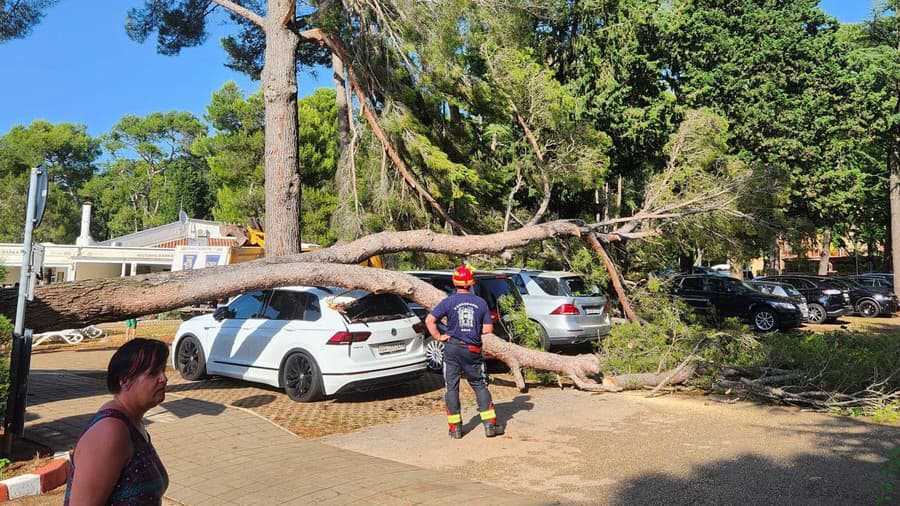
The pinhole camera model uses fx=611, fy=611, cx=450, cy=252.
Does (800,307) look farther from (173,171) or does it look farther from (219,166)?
(173,171)

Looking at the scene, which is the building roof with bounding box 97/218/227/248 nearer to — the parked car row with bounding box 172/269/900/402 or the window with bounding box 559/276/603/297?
the parked car row with bounding box 172/269/900/402

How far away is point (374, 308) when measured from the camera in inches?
328

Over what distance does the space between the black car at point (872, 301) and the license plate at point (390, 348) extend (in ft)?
67.4

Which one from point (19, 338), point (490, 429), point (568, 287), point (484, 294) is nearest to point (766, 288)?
point (568, 287)

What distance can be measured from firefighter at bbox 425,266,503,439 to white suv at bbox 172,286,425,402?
1521 millimetres

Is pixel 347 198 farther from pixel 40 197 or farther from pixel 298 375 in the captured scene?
pixel 40 197

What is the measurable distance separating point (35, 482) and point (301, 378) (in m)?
3.42

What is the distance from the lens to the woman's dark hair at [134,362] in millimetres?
2283

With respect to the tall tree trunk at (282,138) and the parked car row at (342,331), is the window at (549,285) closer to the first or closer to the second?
the parked car row at (342,331)

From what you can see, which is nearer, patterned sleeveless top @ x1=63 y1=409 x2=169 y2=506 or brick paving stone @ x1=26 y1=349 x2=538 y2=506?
patterned sleeveless top @ x1=63 y1=409 x2=169 y2=506

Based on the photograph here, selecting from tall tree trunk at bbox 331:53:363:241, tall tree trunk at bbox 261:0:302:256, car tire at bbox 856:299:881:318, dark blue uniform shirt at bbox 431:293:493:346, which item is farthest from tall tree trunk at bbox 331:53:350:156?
car tire at bbox 856:299:881:318

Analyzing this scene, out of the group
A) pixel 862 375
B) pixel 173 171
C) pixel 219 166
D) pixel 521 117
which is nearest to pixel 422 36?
pixel 521 117

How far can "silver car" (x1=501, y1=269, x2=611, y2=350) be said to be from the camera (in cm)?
1152

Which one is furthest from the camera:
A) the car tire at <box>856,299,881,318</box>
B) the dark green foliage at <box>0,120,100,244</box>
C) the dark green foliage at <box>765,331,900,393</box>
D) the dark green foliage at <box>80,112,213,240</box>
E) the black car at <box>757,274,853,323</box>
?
the dark green foliage at <box>80,112,213,240</box>
